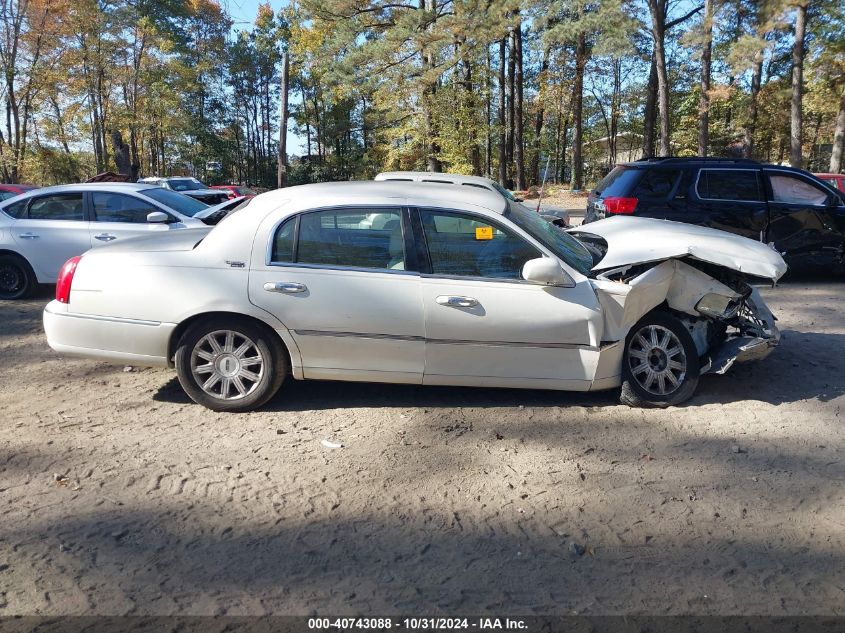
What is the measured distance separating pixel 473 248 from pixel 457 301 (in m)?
0.42

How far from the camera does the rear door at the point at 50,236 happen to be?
850cm

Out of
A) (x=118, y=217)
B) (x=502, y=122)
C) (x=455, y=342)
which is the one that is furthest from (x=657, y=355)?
(x=502, y=122)

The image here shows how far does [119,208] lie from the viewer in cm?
873

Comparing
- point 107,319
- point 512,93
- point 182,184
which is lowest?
point 107,319

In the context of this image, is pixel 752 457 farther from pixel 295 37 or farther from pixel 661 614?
pixel 295 37

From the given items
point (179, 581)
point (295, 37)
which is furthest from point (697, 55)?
point (179, 581)

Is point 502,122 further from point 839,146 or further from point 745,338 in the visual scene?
point 745,338

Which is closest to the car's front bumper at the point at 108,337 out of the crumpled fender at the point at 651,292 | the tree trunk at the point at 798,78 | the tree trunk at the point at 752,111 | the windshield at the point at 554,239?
the windshield at the point at 554,239

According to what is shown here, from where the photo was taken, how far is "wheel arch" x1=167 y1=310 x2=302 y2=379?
4.50m

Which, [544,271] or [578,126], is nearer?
[544,271]

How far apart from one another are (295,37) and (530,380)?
38.9 m

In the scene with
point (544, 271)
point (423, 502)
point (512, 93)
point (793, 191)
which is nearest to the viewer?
point (423, 502)

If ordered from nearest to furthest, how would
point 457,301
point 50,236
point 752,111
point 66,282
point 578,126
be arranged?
point 457,301
point 66,282
point 50,236
point 578,126
point 752,111

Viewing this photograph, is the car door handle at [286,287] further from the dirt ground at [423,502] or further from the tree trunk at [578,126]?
the tree trunk at [578,126]
